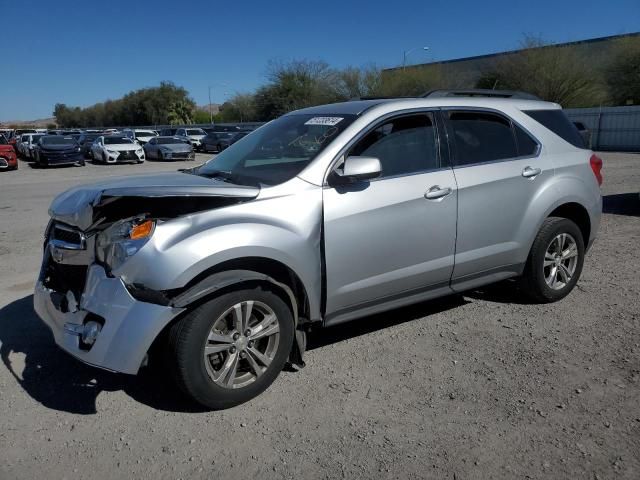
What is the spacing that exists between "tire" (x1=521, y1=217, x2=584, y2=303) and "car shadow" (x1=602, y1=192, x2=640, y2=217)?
4.99 metres

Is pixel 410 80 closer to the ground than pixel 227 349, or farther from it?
farther from it

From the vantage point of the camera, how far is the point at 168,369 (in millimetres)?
3164

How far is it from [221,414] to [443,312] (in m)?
2.33

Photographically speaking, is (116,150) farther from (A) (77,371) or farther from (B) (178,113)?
(B) (178,113)

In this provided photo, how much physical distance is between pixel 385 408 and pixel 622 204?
8.90 meters

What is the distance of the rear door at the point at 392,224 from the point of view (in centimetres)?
358

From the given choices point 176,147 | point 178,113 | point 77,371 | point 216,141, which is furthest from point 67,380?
point 178,113

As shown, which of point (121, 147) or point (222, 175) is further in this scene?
point (121, 147)

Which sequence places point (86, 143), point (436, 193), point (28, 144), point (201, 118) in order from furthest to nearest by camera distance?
point (201, 118), point (86, 143), point (28, 144), point (436, 193)

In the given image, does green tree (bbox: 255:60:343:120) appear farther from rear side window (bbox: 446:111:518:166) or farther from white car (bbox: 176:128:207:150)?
rear side window (bbox: 446:111:518:166)

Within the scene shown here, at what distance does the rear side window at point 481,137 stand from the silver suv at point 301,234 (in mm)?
13

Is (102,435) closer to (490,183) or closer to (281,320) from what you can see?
(281,320)

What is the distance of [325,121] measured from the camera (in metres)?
4.06

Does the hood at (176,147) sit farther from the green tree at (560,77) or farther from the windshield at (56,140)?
the green tree at (560,77)
